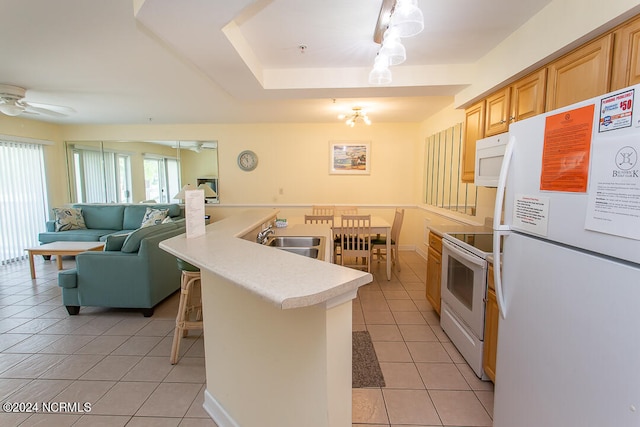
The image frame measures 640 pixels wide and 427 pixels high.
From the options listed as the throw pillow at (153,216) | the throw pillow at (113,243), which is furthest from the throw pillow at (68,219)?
the throw pillow at (113,243)

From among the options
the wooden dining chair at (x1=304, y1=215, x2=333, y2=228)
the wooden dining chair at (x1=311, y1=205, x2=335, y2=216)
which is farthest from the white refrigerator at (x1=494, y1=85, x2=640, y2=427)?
the wooden dining chair at (x1=311, y1=205, x2=335, y2=216)

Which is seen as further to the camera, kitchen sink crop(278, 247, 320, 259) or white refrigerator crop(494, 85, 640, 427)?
kitchen sink crop(278, 247, 320, 259)

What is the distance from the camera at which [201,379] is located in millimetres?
1977

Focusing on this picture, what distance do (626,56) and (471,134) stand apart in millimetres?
1461

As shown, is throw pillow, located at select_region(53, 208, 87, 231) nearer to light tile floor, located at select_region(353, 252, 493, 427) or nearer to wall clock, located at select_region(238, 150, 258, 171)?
wall clock, located at select_region(238, 150, 258, 171)

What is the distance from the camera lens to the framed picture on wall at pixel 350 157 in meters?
5.33

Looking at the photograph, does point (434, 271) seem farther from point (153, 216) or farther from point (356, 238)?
point (153, 216)

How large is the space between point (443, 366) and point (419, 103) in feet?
10.5

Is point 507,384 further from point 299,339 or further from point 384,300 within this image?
point 384,300

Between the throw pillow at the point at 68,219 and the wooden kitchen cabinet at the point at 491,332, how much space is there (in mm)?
6183

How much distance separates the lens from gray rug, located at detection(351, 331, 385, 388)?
76.2 inches

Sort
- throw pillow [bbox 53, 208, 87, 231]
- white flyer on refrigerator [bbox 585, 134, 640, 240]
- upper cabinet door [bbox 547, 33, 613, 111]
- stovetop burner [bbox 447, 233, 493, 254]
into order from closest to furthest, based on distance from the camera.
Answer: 1. white flyer on refrigerator [bbox 585, 134, 640, 240]
2. upper cabinet door [bbox 547, 33, 613, 111]
3. stovetop burner [bbox 447, 233, 493, 254]
4. throw pillow [bbox 53, 208, 87, 231]

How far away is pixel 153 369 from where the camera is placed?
6.80 feet

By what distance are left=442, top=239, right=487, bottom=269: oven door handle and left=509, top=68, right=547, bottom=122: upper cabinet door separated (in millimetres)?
1034
